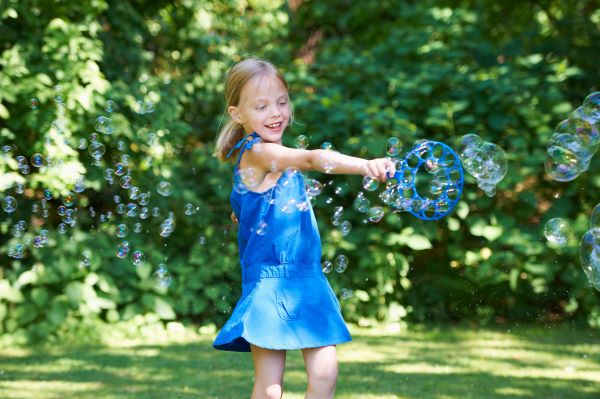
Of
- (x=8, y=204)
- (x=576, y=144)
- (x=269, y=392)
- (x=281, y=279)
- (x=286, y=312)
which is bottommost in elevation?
(x=269, y=392)

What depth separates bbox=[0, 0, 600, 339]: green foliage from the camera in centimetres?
600

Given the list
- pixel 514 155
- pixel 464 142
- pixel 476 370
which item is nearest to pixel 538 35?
pixel 514 155

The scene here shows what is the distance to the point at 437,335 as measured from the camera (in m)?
6.15

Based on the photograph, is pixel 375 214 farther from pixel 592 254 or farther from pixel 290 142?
pixel 290 142

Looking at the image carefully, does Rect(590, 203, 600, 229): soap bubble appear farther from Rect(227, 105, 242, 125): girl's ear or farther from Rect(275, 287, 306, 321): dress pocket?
Result: Rect(227, 105, 242, 125): girl's ear

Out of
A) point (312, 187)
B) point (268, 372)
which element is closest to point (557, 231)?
point (312, 187)

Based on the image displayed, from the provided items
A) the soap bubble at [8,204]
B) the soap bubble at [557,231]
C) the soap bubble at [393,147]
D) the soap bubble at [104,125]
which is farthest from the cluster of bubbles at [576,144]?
the soap bubble at [8,204]

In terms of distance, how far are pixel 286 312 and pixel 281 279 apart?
118 millimetres

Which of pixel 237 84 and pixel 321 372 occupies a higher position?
pixel 237 84

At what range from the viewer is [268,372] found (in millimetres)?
2914

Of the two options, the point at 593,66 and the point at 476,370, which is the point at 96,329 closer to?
the point at 476,370

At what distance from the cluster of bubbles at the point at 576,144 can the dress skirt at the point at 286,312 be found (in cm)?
142

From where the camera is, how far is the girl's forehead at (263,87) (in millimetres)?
3020

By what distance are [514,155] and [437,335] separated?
4.69 feet
